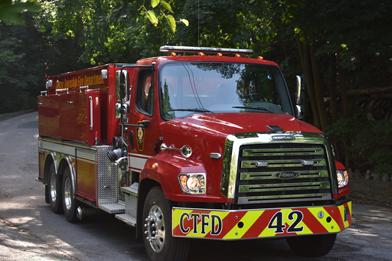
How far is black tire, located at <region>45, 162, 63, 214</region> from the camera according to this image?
34.3 feet

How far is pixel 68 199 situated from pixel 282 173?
15.8 feet

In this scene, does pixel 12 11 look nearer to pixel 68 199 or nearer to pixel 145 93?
pixel 145 93

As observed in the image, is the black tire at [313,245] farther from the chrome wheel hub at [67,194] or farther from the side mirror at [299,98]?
the chrome wheel hub at [67,194]

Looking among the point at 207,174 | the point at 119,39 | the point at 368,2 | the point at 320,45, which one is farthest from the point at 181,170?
the point at 119,39

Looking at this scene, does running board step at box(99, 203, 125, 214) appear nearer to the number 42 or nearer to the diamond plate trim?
the diamond plate trim

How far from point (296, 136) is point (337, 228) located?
1068 mm

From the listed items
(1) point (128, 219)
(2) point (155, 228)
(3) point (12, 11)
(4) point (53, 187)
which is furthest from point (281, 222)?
(4) point (53, 187)

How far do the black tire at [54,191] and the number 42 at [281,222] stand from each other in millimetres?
5222

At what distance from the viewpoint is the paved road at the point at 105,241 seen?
7.37m

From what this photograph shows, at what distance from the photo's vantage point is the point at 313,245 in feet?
24.0

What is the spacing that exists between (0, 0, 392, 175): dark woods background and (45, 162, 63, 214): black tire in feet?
8.79

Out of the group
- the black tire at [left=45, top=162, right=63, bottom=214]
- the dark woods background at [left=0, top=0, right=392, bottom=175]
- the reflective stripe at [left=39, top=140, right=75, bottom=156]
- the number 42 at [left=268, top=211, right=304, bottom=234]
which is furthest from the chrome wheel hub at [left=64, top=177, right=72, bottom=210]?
the number 42 at [left=268, top=211, right=304, bottom=234]

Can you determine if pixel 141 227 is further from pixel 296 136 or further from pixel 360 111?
pixel 360 111

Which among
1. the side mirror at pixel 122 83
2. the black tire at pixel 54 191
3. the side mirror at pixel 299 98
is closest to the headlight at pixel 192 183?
the side mirror at pixel 122 83
